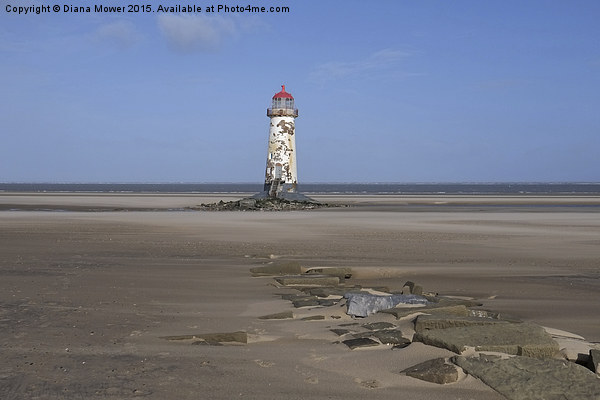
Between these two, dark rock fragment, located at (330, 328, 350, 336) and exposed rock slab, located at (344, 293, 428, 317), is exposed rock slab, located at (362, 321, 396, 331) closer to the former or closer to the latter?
dark rock fragment, located at (330, 328, 350, 336)

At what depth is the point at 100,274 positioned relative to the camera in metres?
11.6

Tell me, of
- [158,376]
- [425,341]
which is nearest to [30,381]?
[158,376]

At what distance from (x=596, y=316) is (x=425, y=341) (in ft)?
10.1

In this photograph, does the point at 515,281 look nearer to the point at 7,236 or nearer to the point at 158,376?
the point at 158,376

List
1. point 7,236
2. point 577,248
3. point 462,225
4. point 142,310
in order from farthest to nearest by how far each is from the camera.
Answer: point 462,225 → point 7,236 → point 577,248 → point 142,310

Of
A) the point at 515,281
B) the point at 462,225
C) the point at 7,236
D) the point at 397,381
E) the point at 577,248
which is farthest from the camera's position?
the point at 462,225

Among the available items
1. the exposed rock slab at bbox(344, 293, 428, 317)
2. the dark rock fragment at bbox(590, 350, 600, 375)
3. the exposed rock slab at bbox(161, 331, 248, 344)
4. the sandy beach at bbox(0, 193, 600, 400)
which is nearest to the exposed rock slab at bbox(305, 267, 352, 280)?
the sandy beach at bbox(0, 193, 600, 400)

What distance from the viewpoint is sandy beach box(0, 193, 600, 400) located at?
517cm

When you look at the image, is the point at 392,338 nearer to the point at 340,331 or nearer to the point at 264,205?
the point at 340,331

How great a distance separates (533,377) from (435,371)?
731mm

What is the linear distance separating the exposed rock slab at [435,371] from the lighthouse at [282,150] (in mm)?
36376

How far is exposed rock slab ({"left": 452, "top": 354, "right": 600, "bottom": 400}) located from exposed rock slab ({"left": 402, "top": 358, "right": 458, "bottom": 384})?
122 mm

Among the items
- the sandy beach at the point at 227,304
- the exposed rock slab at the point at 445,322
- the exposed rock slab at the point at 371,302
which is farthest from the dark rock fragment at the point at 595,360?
the exposed rock slab at the point at 371,302

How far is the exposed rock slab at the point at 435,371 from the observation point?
5.14 meters
